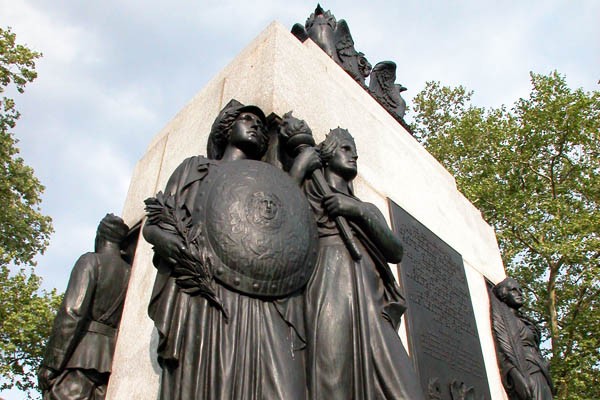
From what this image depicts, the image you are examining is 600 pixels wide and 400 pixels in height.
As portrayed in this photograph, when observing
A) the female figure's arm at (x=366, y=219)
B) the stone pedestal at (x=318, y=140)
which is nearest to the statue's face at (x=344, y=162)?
the female figure's arm at (x=366, y=219)

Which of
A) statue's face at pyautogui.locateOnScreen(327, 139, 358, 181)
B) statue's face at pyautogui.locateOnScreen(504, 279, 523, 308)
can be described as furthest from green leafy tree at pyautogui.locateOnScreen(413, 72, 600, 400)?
statue's face at pyautogui.locateOnScreen(327, 139, 358, 181)

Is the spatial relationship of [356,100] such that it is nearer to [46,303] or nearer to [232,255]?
[232,255]

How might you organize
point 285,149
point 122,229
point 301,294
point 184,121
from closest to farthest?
1. point 301,294
2. point 285,149
3. point 122,229
4. point 184,121

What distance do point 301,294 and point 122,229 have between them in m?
2.36

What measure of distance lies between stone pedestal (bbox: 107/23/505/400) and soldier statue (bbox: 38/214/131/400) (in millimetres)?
110

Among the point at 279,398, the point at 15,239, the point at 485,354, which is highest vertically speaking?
the point at 15,239

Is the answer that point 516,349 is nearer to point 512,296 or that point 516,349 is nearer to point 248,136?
point 512,296

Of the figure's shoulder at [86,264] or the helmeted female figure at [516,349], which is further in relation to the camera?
the helmeted female figure at [516,349]

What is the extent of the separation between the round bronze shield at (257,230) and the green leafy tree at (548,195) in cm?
1339

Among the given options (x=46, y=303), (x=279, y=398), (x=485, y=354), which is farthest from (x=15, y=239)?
(x=279, y=398)

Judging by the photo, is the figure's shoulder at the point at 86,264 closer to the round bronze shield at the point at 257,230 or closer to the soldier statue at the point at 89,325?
the soldier statue at the point at 89,325

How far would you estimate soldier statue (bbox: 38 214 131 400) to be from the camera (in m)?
3.65

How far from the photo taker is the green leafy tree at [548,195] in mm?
14688

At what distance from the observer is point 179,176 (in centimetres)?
320
